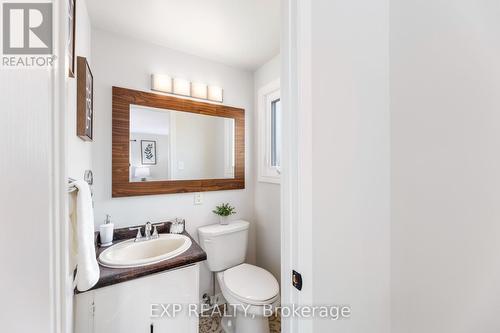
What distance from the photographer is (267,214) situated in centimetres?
197

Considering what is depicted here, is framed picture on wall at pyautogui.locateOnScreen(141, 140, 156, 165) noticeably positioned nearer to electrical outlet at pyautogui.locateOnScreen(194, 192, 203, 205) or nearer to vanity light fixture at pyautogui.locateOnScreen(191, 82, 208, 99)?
electrical outlet at pyautogui.locateOnScreen(194, 192, 203, 205)

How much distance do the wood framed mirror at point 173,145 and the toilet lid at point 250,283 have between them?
2.37ft

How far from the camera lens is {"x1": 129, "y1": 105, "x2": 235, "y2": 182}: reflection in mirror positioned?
5.21ft

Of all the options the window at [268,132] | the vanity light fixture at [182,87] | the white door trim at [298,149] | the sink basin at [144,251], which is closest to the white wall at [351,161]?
the white door trim at [298,149]

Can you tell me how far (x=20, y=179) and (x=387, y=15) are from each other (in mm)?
1280

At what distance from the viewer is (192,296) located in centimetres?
125

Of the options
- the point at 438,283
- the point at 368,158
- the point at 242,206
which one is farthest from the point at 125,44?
the point at 438,283

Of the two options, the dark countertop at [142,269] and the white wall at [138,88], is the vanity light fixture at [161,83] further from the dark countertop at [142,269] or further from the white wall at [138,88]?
the dark countertop at [142,269]

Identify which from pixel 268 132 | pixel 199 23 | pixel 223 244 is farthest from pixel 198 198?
pixel 199 23

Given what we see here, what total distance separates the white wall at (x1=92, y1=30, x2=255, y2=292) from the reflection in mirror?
6.4 inches

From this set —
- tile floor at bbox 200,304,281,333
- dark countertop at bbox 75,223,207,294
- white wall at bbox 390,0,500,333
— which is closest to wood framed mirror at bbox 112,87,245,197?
dark countertop at bbox 75,223,207,294

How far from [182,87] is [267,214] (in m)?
1.35

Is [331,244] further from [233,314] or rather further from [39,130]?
[233,314]

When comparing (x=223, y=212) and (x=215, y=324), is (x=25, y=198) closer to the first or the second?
(x=223, y=212)
